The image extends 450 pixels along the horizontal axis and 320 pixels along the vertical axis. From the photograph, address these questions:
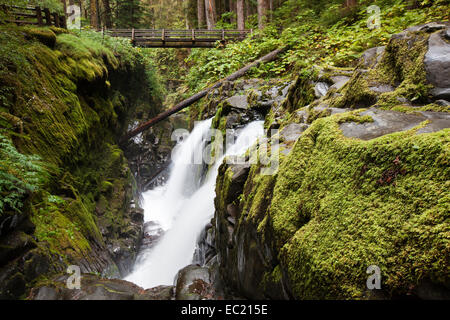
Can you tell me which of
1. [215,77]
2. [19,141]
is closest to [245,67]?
[215,77]

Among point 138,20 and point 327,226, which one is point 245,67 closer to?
point 327,226

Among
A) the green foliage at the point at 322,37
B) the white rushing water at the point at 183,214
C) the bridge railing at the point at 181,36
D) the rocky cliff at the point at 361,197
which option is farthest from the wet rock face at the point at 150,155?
the rocky cliff at the point at 361,197

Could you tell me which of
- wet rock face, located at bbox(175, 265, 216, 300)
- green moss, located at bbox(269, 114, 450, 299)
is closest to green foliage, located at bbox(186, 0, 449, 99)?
green moss, located at bbox(269, 114, 450, 299)

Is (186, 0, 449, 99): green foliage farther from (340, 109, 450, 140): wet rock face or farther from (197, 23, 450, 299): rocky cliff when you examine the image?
(340, 109, 450, 140): wet rock face

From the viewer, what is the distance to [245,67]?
13.2 metres

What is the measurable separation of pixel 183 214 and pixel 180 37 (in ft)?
48.0

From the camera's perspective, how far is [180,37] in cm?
1873

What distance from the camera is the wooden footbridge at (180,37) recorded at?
59.6 feet

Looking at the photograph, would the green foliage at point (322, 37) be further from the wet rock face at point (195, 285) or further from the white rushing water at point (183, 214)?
the wet rock face at point (195, 285)

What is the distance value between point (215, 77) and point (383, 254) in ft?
48.5

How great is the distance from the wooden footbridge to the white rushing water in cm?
851

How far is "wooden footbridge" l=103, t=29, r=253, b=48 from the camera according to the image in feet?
59.6

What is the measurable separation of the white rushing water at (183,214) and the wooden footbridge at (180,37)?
8.51m

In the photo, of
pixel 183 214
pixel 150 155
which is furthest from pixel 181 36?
pixel 183 214
